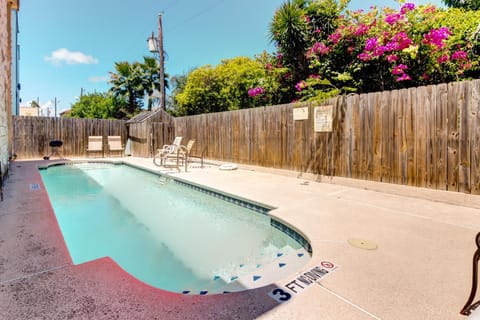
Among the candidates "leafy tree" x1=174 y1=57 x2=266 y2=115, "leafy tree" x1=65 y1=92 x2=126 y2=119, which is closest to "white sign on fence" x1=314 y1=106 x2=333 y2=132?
"leafy tree" x1=174 y1=57 x2=266 y2=115

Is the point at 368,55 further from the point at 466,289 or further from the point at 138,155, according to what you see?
the point at 138,155

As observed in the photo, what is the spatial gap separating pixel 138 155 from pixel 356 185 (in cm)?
1048

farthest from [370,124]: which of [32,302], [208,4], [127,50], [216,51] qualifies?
[127,50]

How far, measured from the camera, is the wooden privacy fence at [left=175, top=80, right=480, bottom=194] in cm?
366

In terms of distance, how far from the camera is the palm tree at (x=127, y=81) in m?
18.0

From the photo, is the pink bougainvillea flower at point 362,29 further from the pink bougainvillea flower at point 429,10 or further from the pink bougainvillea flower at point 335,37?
the pink bougainvillea flower at point 429,10

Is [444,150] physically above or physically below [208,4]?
below

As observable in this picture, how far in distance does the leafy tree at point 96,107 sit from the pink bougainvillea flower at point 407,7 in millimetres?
20774

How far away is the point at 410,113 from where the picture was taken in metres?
4.24

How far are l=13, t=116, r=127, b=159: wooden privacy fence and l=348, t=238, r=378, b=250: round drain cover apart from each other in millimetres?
12707

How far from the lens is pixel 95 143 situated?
11.9 meters

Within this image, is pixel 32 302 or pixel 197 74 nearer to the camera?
pixel 32 302

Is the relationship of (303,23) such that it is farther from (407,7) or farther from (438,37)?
(438,37)

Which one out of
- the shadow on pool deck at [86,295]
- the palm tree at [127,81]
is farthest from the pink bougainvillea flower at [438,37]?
the palm tree at [127,81]
